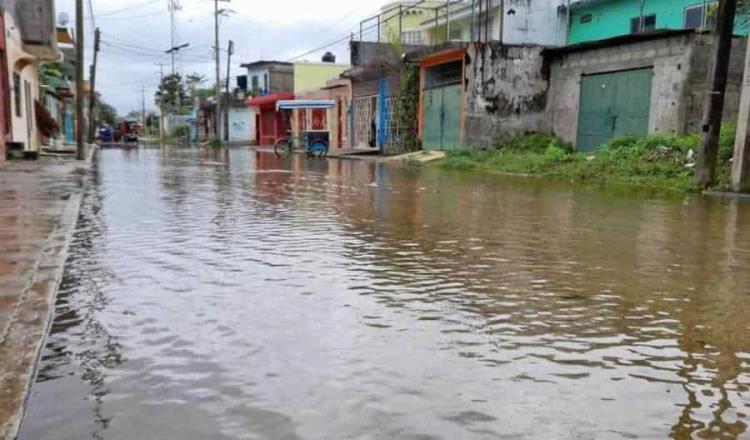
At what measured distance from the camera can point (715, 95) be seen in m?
12.2

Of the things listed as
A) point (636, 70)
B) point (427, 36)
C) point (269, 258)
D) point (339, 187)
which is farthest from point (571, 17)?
point (269, 258)

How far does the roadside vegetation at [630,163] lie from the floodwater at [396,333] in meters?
6.50

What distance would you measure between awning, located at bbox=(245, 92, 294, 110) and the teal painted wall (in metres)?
22.6

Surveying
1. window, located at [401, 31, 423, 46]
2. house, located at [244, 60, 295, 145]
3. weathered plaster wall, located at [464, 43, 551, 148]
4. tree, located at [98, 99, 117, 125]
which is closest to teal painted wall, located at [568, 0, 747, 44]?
weathered plaster wall, located at [464, 43, 551, 148]

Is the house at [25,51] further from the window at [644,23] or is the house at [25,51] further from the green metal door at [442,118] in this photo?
the window at [644,23]

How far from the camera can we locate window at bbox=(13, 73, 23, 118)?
20.0m

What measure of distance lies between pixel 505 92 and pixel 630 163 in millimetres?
8083

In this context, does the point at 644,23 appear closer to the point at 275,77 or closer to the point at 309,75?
the point at 309,75

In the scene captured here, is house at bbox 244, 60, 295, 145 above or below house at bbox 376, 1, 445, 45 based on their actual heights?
below

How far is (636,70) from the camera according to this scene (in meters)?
Answer: 18.3

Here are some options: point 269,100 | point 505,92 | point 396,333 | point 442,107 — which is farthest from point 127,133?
point 396,333

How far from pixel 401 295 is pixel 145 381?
2031 millimetres

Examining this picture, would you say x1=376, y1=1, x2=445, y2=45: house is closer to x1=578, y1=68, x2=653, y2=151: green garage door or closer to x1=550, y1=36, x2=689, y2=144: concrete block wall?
x1=550, y1=36, x2=689, y2=144: concrete block wall

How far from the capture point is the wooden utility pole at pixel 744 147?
11.8 metres
